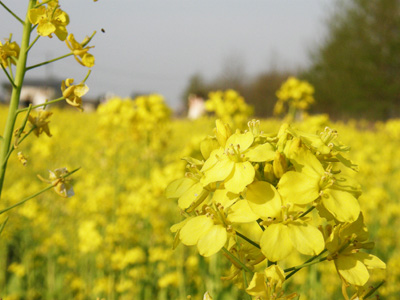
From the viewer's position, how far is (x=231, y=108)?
3.77 meters

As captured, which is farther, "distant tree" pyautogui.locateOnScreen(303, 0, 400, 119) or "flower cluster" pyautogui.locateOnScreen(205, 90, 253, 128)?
"distant tree" pyautogui.locateOnScreen(303, 0, 400, 119)

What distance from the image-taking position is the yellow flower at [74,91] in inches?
46.9

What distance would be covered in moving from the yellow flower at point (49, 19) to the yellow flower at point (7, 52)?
0.07 metres

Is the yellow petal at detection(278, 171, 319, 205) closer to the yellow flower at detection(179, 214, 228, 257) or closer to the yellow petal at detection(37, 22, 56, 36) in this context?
the yellow flower at detection(179, 214, 228, 257)

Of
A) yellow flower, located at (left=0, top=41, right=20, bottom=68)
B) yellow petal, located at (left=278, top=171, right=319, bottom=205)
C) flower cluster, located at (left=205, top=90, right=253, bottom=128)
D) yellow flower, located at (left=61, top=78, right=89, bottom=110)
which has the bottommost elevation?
flower cluster, located at (left=205, top=90, right=253, bottom=128)

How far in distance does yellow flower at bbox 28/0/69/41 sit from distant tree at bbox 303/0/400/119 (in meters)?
24.6

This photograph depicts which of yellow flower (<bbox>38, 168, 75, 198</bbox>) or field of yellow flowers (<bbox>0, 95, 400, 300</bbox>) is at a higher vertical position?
yellow flower (<bbox>38, 168, 75, 198</bbox>)

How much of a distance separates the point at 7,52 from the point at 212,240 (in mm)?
682

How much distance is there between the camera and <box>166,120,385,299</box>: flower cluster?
2.86 ft

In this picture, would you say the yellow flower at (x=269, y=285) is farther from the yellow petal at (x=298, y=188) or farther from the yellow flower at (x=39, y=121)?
the yellow flower at (x=39, y=121)

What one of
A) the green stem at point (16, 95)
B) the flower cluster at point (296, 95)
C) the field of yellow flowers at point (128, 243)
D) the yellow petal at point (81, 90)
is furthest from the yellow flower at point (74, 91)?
the flower cluster at point (296, 95)

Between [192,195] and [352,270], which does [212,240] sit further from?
[352,270]

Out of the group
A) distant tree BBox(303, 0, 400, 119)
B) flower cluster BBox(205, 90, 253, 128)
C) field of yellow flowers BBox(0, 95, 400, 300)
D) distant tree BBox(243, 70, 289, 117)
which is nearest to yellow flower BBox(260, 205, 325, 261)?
field of yellow flowers BBox(0, 95, 400, 300)

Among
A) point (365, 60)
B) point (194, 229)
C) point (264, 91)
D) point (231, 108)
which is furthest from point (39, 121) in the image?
point (264, 91)
